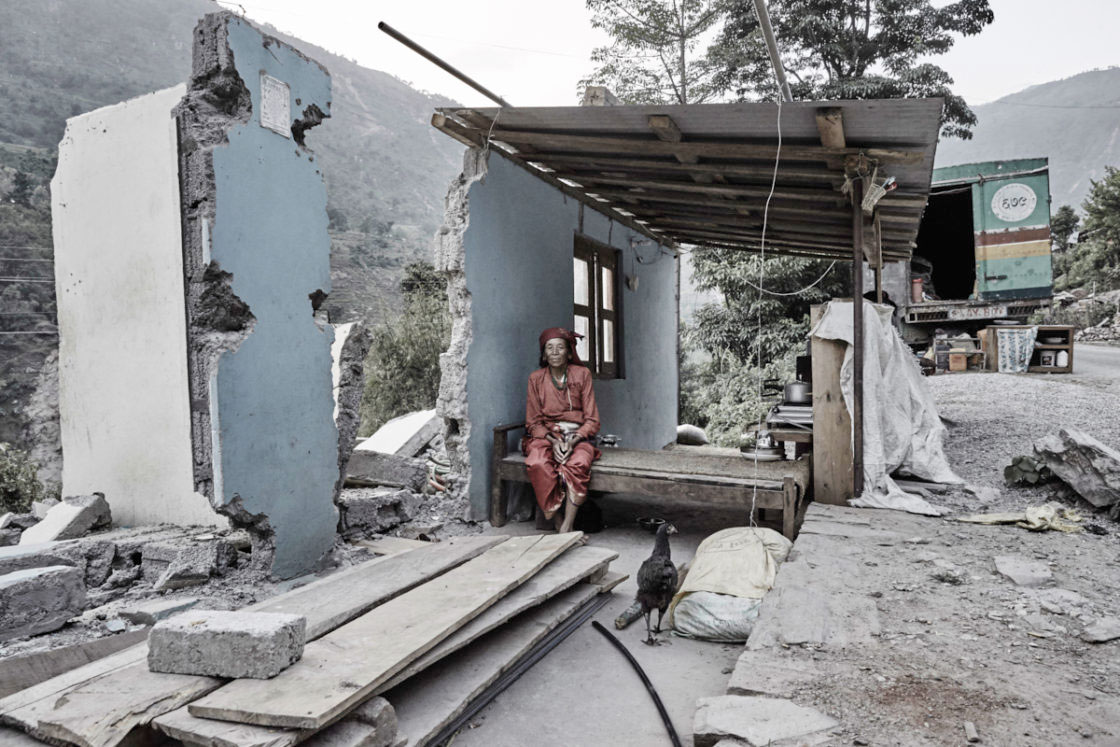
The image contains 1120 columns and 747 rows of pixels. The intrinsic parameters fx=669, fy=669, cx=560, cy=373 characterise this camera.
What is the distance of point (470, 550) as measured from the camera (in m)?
4.03

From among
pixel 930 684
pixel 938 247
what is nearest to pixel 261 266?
pixel 930 684

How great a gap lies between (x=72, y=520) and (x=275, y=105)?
3.20 metres

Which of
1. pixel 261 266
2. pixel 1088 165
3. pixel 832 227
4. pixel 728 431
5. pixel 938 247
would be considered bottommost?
pixel 728 431

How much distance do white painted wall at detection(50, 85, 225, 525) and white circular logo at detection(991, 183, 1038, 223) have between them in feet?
43.9

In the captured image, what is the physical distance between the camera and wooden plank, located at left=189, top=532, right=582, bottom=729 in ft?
6.86

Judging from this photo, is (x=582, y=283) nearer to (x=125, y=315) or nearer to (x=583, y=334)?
(x=583, y=334)

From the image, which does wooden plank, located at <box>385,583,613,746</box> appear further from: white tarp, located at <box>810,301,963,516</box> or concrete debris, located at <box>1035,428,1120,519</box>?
concrete debris, located at <box>1035,428,1120,519</box>

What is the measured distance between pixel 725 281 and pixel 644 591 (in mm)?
12476

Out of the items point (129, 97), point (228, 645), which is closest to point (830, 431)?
point (228, 645)

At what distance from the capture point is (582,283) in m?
8.12

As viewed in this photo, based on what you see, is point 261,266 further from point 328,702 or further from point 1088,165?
point 1088,165

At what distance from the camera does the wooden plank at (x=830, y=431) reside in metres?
5.11

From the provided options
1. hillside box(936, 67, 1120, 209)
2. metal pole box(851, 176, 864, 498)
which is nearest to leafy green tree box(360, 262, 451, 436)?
metal pole box(851, 176, 864, 498)

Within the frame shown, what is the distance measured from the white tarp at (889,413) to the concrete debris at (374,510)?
3493mm
